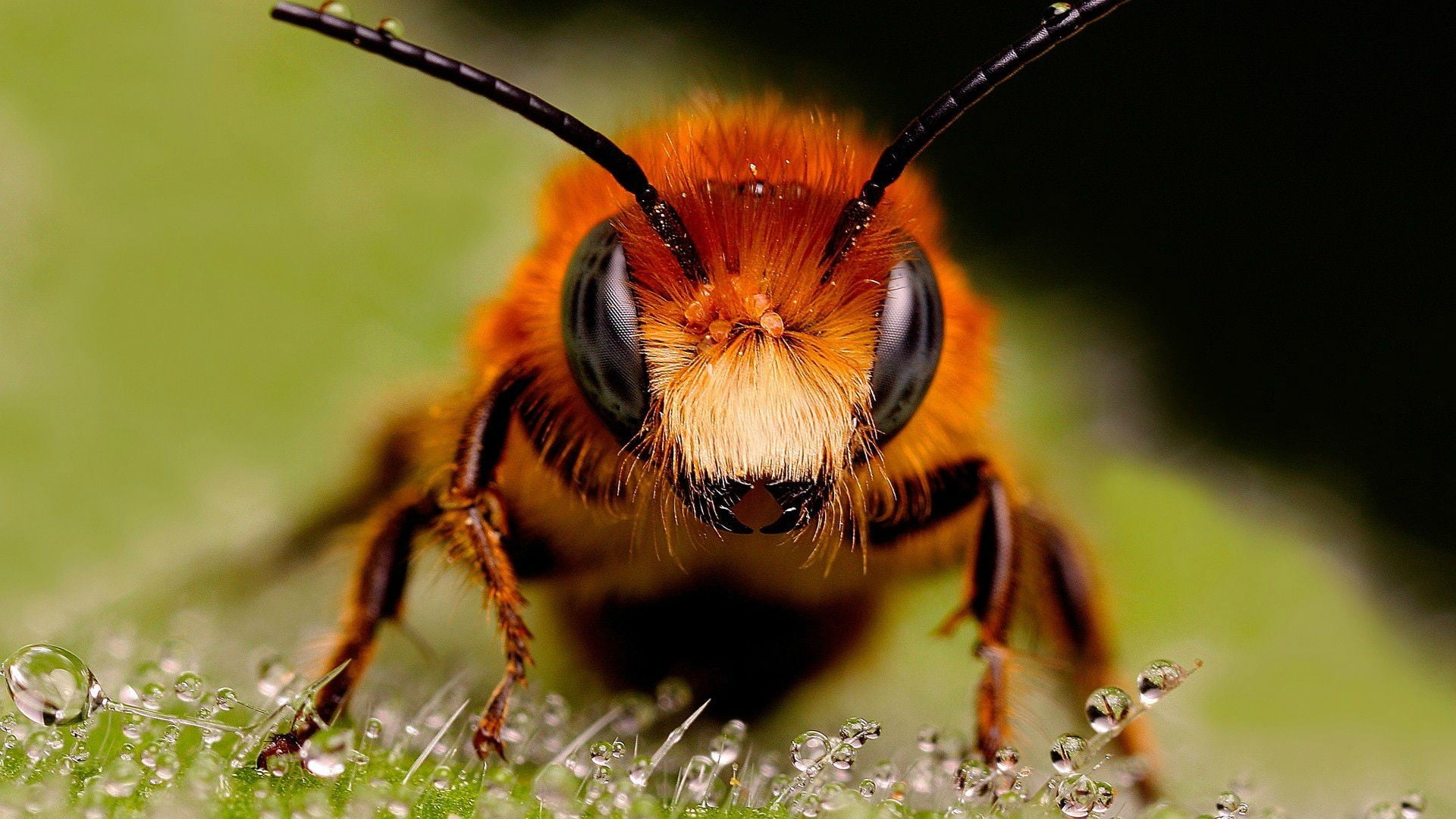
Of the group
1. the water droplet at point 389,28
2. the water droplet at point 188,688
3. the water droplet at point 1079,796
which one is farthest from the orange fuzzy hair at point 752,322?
the water droplet at point 188,688

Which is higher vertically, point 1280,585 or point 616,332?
point 616,332

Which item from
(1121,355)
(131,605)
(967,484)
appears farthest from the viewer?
(1121,355)

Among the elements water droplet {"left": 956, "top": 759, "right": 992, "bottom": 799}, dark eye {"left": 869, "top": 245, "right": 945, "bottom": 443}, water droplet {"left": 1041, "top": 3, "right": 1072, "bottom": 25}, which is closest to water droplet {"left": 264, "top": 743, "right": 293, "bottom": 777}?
water droplet {"left": 956, "top": 759, "right": 992, "bottom": 799}

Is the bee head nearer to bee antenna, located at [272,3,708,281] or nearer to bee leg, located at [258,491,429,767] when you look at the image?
bee antenna, located at [272,3,708,281]

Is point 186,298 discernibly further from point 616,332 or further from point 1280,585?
point 1280,585

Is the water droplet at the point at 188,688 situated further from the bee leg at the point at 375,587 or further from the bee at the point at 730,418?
the bee leg at the point at 375,587

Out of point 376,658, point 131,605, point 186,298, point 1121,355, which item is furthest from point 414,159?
Answer: point 1121,355

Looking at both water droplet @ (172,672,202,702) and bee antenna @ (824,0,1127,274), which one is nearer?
water droplet @ (172,672,202,702)

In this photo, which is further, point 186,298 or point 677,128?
point 186,298
